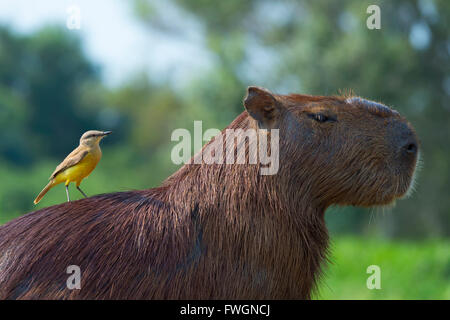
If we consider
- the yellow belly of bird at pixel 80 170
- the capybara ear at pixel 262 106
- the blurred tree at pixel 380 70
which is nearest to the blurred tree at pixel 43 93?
the blurred tree at pixel 380 70

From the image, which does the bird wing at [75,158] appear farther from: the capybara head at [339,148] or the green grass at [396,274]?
the green grass at [396,274]

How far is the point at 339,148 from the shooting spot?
3.79m

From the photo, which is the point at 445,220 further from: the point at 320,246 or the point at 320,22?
the point at 320,246

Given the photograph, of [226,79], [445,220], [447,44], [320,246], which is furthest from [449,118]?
[320,246]

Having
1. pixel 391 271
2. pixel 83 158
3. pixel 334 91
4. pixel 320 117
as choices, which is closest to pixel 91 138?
pixel 83 158

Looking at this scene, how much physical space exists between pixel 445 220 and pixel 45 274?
2457 centimetres

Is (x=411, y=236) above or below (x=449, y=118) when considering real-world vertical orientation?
below

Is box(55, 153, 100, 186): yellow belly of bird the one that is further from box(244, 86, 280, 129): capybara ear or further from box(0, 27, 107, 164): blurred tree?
box(0, 27, 107, 164): blurred tree

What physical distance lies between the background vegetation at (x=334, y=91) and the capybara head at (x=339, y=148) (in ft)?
20.0

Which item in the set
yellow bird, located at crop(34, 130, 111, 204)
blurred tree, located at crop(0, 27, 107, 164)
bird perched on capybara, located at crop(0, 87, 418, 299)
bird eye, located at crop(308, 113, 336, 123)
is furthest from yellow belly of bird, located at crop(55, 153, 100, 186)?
blurred tree, located at crop(0, 27, 107, 164)

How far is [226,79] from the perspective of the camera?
24.0 meters

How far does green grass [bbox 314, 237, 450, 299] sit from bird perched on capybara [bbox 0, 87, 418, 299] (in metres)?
4.95

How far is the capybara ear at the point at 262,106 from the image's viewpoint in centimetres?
374

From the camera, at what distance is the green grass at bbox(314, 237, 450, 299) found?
32.4 ft
